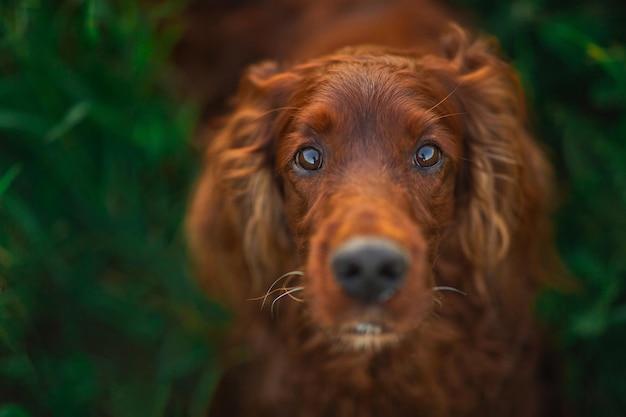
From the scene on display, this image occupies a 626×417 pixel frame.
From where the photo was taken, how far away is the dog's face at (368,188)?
1716 millimetres

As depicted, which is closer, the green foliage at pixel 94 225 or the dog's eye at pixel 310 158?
the dog's eye at pixel 310 158

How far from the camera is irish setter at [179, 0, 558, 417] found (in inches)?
70.8

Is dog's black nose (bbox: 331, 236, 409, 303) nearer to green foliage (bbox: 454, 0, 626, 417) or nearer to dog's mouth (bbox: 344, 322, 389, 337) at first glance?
dog's mouth (bbox: 344, 322, 389, 337)

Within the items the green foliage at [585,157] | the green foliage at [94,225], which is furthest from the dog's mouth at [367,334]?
the green foliage at [94,225]

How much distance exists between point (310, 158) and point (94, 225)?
4.34ft

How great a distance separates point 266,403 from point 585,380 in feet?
3.98

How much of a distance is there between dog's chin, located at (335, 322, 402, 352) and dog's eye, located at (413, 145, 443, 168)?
1.50 ft

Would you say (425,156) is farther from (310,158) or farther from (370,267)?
(370,267)

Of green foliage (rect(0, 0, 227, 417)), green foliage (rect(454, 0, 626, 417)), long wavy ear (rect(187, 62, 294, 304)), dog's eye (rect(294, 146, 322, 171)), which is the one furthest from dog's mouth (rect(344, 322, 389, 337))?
green foliage (rect(0, 0, 227, 417))

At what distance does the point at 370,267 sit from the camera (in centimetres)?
166

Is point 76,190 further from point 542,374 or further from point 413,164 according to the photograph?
point 542,374

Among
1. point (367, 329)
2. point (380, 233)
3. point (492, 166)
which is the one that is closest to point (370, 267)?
point (380, 233)

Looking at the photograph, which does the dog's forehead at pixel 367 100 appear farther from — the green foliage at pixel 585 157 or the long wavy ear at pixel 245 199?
the green foliage at pixel 585 157

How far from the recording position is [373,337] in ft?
6.07
